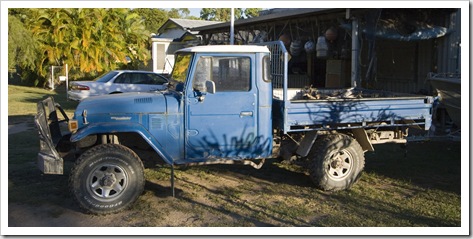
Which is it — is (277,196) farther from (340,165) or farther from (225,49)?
(225,49)

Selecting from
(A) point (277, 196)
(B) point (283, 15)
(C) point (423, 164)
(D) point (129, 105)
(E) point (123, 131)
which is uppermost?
(B) point (283, 15)

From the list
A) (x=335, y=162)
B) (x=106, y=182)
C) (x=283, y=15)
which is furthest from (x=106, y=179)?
(x=283, y=15)

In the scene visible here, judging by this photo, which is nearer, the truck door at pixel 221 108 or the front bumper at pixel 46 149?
the front bumper at pixel 46 149

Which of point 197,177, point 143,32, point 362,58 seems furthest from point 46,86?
point 197,177

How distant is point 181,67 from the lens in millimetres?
6441

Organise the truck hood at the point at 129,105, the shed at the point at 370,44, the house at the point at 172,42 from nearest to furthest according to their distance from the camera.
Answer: the truck hood at the point at 129,105 → the shed at the point at 370,44 → the house at the point at 172,42

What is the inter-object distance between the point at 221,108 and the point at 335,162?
1890 millimetres

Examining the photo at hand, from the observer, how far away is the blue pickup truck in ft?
19.2

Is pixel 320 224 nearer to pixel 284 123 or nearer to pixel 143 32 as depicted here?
pixel 284 123

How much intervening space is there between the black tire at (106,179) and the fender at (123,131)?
0.21 metres

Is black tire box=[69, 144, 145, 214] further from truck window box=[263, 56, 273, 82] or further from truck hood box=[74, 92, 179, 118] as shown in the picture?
truck window box=[263, 56, 273, 82]

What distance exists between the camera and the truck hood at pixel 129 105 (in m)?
6.02

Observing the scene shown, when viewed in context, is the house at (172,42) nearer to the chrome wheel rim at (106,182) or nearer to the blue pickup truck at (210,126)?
the blue pickup truck at (210,126)

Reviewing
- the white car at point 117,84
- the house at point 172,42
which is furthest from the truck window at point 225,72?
the house at point 172,42
